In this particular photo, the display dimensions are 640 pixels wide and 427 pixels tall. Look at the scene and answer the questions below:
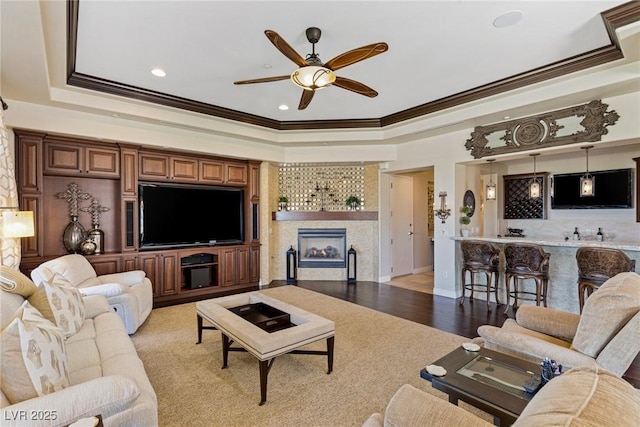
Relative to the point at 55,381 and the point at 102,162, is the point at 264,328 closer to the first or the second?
the point at 55,381

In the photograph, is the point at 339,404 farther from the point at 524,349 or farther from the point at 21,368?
the point at 21,368

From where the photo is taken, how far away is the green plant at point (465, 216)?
532 cm

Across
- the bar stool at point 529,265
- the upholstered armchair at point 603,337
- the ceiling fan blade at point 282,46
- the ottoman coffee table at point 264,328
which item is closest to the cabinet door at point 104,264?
the ottoman coffee table at point 264,328

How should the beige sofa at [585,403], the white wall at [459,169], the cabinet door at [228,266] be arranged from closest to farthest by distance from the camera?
1. the beige sofa at [585,403]
2. the white wall at [459,169]
3. the cabinet door at [228,266]

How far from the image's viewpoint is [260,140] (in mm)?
5875

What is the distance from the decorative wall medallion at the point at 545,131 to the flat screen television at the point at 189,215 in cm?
449

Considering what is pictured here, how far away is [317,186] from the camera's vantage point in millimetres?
7016

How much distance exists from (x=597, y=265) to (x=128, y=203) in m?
6.54

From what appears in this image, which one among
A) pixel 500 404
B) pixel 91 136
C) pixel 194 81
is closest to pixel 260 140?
pixel 194 81

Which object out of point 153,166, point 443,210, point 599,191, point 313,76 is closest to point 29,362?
point 313,76

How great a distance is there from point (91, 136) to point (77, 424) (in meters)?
4.35

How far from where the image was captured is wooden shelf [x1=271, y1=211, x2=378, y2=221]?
22.0 feet

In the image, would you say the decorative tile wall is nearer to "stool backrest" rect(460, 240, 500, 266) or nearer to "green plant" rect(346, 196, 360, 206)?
"green plant" rect(346, 196, 360, 206)

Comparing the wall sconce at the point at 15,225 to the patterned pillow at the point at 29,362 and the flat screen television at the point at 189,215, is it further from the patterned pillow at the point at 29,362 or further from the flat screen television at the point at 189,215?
the patterned pillow at the point at 29,362
